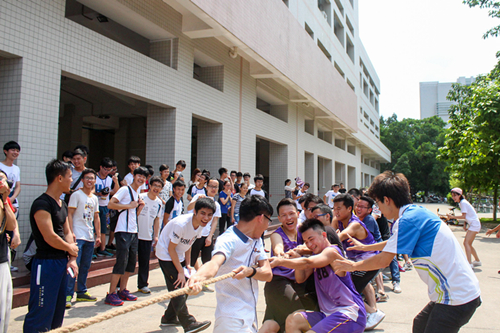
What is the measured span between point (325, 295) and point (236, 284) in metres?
0.99

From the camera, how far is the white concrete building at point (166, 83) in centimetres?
587

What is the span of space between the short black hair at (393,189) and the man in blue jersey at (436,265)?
23 mm

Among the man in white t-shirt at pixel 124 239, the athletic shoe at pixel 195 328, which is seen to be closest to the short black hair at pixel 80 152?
the man in white t-shirt at pixel 124 239

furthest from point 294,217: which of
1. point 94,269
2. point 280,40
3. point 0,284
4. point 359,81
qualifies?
point 359,81

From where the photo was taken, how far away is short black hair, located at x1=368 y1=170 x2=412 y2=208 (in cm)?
269

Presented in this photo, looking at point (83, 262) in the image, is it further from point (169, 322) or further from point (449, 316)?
point (449, 316)

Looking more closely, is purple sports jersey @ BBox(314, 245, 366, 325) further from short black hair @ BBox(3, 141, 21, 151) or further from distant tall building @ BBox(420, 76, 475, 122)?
distant tall building @ BBox(420, 76, 475, 122)

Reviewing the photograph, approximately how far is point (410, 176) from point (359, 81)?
2707 centimetres

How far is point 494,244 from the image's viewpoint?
1141 cm

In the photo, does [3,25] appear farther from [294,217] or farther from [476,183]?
[476,183]

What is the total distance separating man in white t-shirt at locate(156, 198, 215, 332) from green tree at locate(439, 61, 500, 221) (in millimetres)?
13554

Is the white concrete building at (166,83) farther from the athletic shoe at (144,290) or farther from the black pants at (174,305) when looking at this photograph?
the black pants at (174,305)

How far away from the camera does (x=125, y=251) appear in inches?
200

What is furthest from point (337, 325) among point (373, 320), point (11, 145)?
point (11, 145)
